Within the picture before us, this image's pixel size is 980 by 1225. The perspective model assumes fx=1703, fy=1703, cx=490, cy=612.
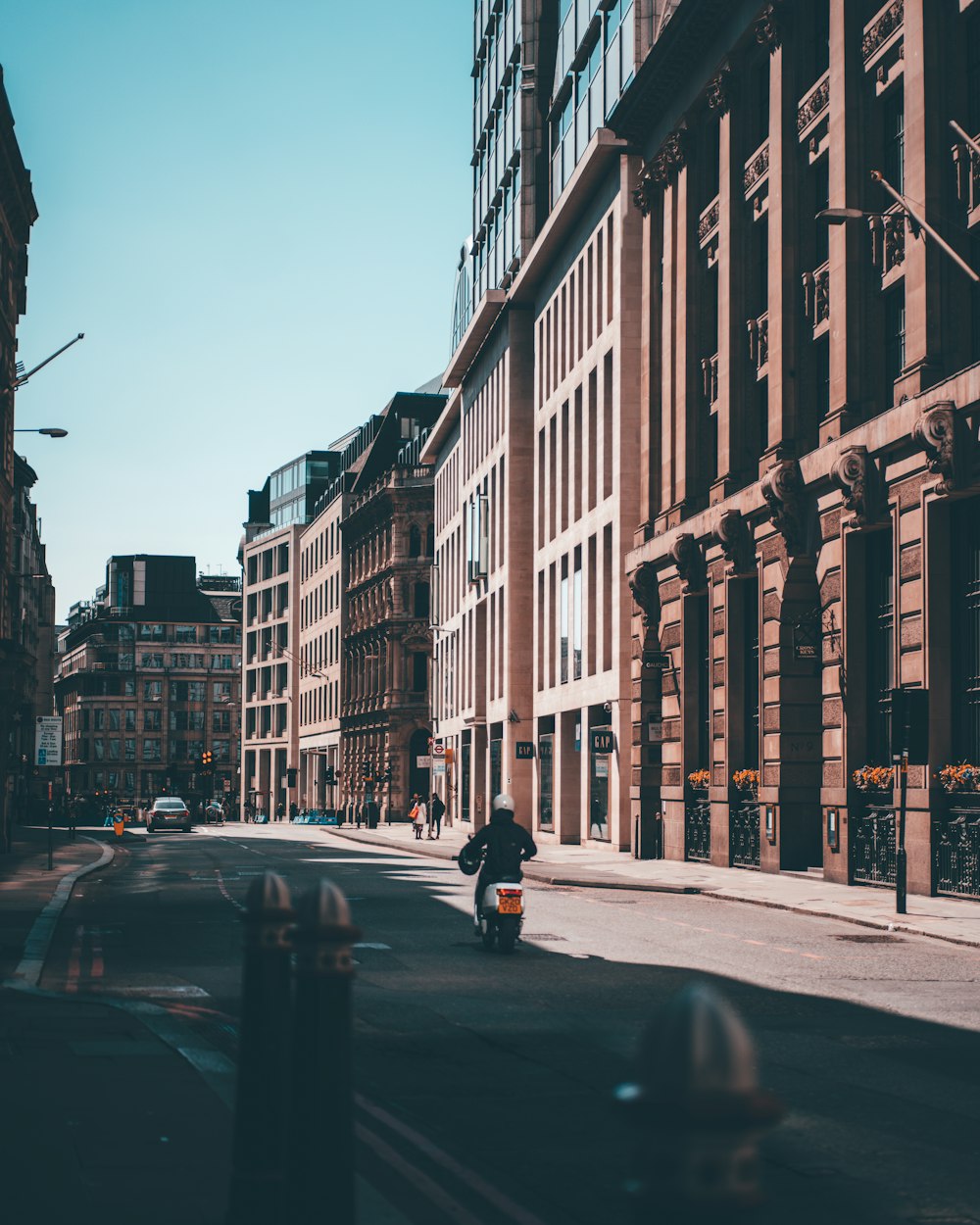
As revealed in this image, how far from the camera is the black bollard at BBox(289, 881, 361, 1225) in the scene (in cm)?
539

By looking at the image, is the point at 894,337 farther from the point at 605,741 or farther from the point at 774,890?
the point at 605,741

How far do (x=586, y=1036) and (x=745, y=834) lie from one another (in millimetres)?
26333

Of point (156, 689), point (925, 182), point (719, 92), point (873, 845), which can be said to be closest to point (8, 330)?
point (719, 92)

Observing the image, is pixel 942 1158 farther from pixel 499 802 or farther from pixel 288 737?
pixel 288 737

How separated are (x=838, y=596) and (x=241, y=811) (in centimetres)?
12469

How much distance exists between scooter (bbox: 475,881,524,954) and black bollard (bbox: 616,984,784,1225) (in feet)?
50.6

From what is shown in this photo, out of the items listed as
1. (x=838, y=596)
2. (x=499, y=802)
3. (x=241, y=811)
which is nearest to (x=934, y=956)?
(x=499, y=802)

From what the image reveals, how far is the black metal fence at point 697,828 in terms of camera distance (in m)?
41.1

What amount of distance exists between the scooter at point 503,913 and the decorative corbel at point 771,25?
24.9 m

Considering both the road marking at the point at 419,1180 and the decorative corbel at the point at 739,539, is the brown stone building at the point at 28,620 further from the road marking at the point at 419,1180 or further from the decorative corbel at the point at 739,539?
the road marking at the point at 419,1180

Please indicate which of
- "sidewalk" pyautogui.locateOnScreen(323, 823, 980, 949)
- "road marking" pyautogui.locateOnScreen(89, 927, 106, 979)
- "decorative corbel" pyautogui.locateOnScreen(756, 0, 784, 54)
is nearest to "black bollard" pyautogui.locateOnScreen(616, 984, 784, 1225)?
"road marking" pyautogui.locateOnScreen(89, 927, 106, 979)

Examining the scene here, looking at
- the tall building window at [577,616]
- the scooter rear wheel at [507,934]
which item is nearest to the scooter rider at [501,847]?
the scooter rear wheel at [507,934]

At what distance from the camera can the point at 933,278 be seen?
2945 centimetres

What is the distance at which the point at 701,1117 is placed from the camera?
285cm
